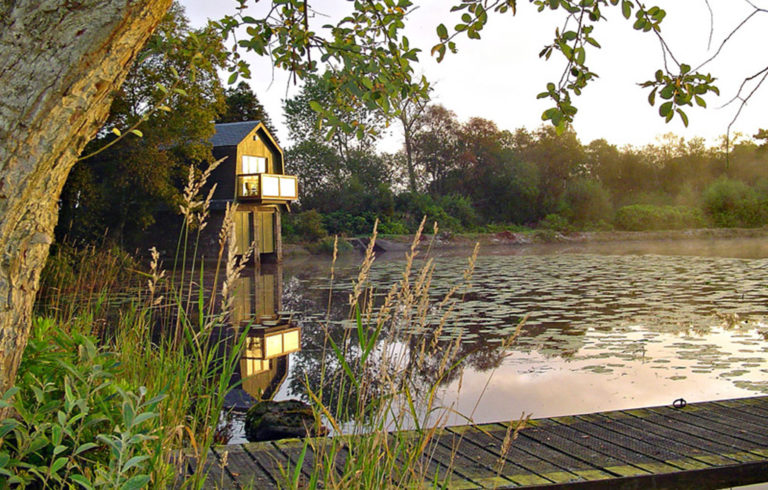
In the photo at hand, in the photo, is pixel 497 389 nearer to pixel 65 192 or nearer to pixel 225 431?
pixel 225 431

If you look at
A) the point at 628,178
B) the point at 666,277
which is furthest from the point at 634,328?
the point at 628,178

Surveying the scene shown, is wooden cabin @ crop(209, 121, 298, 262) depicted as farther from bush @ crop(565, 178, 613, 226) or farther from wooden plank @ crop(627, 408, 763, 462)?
wooden plank @ crop(627, 408, 763, 462)

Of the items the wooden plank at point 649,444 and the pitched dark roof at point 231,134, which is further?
the pitched dark roof at point 231,134

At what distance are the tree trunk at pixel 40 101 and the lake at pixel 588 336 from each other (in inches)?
36.4

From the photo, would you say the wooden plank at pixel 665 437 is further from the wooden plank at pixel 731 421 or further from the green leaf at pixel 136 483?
the green leaf at pixel 136 483

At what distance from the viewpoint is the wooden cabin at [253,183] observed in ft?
69.5

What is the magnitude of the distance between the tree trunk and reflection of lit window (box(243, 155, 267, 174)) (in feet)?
65.7

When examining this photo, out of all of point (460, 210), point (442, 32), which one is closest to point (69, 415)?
point (442, 32)

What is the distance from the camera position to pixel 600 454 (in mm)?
3307

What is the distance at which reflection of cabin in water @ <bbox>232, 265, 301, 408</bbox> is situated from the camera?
5648 mm

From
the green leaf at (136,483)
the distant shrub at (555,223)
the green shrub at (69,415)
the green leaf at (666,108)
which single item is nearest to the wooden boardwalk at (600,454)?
the green shrub at (69,415)

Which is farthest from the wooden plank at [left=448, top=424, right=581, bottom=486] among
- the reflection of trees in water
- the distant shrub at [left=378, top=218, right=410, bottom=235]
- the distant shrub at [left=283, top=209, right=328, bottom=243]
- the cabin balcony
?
the distant shrub at [left=378, top=218, right=410, bottom=235]

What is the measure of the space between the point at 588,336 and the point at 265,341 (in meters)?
3.51

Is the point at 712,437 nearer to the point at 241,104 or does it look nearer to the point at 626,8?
the point at 626,8
